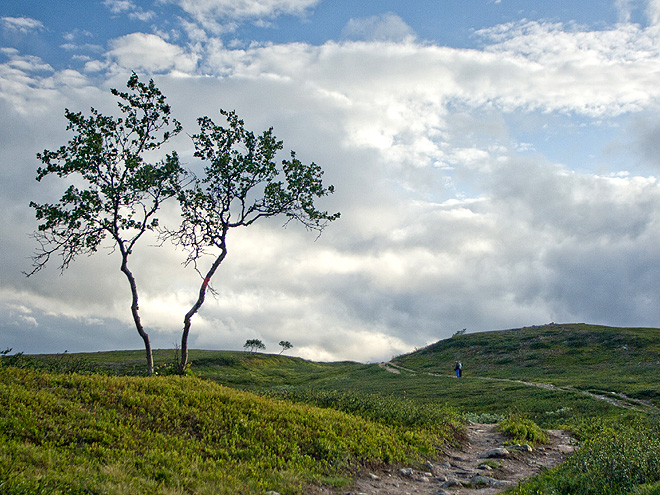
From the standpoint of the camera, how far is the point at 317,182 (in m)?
32.4

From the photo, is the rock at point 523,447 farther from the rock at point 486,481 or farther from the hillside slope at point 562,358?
the hillside slope at point 562,358

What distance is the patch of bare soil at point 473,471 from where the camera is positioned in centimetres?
1209

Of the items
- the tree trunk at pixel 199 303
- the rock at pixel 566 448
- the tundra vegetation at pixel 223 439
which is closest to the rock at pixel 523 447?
the tundra vegetation at pixel 223 439

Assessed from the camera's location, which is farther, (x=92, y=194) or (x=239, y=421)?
(x=92, y=194)

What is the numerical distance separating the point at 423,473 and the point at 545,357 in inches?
2273

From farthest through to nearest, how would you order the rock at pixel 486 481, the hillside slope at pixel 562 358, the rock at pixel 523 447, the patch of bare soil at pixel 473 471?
the hillside slope at pixel 562 358, the rock at pixel 523 447, the rock at pixel 486 481, the patch of bare soil at pixel 473 471

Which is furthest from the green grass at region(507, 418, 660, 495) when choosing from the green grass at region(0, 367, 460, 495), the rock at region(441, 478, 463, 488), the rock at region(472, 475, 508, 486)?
the green grass at region(0, 367, 460, 495)

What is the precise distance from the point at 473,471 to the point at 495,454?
79.3 inches

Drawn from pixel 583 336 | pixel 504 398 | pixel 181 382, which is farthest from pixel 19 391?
pixel 583 336

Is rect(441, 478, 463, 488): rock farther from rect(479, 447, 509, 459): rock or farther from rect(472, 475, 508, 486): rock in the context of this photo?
rect(479, 447, 509, 459): rock

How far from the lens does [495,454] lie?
15578 millimetres

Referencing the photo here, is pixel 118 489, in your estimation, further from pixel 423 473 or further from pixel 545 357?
pixel 545 357

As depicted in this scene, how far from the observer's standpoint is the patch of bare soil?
12.1 meters

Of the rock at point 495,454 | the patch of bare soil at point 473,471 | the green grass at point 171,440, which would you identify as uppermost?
the green grass at point 171,440
